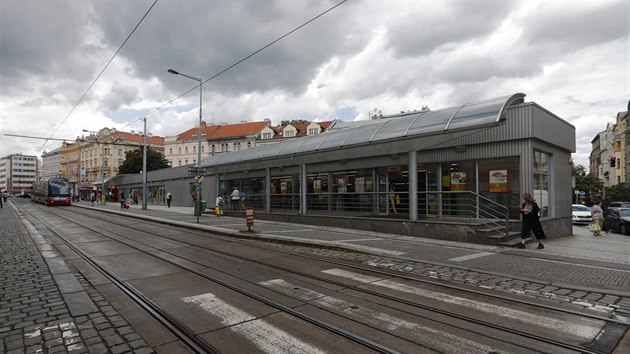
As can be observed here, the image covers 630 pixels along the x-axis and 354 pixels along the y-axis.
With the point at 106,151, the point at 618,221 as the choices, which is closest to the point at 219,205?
the point at 618,221

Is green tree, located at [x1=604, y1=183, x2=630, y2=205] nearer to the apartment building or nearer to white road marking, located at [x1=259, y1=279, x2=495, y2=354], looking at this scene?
white road marking, located at [x1=259, y1=279, x2=495, y2=354]

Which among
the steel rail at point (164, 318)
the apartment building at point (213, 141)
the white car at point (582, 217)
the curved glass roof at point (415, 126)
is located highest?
the apartment building at point (213, 141)

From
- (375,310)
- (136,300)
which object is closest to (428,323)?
(375,310)

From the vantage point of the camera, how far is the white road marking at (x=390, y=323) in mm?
3766

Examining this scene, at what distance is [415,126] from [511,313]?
1062 cm

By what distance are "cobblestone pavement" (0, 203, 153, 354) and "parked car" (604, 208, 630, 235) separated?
2276 cm

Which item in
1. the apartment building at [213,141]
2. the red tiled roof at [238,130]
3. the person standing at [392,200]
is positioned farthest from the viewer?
the red tiled roof at [238,130]

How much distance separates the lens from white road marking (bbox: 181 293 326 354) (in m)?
3.76

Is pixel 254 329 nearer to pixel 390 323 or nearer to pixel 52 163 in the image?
pixel 390 323

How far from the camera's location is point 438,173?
50.5ft

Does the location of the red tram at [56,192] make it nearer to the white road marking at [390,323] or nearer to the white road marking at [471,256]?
the white road marking at [390,323]

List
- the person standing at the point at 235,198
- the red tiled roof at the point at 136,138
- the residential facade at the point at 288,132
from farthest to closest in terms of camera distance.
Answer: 1. the red tiled roof at the point at 136,138
2. the residential facade at the point at 288,132
3. the person standing at the point at 235,198

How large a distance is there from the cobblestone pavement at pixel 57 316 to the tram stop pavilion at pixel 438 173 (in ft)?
34.1

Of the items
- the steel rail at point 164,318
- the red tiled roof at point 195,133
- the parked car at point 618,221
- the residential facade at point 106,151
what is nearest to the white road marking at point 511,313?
the steel rail at point 164,318
